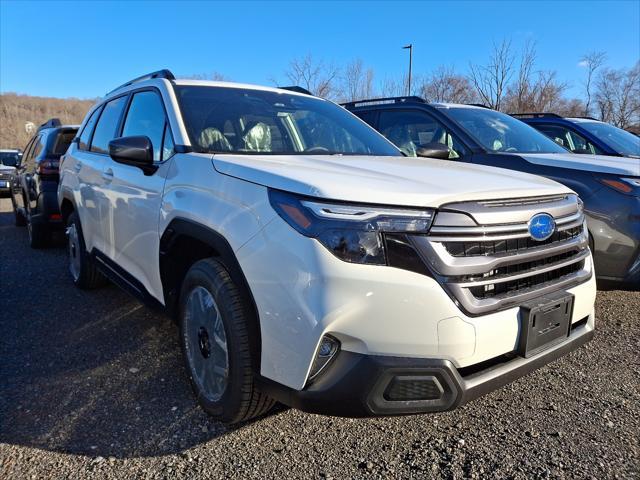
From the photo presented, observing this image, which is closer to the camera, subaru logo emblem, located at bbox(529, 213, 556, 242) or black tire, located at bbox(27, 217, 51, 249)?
subaru logo emblem, located at bbox(529, 213, 556, 242)

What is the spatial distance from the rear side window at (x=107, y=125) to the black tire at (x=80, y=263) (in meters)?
0.77

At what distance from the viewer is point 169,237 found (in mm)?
2619

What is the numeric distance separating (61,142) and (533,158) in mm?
5965

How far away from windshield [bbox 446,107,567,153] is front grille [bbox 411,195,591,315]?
265 cm

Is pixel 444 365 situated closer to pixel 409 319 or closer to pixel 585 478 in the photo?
pixel 409 319

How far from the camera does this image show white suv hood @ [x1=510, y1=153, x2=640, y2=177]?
3.79m

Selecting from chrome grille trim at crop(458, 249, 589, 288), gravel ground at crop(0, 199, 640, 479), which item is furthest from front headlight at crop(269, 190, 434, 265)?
gravel ground at crop(0, 199, 640, 479)

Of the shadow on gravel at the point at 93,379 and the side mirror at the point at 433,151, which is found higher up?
the side mirror at the point at 433,151

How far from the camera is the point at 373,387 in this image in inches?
70.2

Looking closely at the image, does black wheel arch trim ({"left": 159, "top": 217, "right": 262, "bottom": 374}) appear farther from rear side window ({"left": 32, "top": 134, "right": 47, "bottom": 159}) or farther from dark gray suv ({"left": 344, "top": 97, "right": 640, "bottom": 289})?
rear side window ({"left": 32, "top": 134, "right": 47, "bottom": 159})

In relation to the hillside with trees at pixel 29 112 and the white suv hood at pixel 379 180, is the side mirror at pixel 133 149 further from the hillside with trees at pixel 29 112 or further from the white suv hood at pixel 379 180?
the hillside with trees at pixel 29 112

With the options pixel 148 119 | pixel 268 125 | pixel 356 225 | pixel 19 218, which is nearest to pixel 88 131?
pixel 148 119

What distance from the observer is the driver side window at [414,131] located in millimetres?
4902

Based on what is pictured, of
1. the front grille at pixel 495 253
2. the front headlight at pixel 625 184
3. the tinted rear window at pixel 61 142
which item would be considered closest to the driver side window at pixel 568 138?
the front headlight at pixel 625 184
